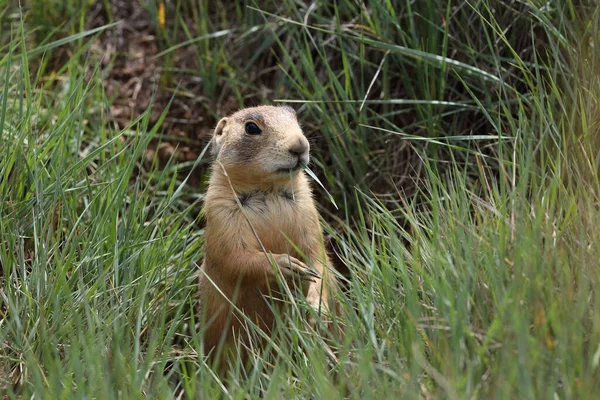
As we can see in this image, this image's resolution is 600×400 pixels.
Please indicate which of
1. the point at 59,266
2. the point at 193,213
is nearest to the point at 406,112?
the point at 193,213

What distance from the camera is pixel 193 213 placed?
18.8 ft

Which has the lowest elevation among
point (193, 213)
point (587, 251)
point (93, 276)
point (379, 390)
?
point (193, 213)

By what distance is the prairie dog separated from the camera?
4.07m

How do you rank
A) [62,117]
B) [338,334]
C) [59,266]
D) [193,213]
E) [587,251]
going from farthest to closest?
[193,213] → [62,117] → [59,266] → [338,334] → [587,251]

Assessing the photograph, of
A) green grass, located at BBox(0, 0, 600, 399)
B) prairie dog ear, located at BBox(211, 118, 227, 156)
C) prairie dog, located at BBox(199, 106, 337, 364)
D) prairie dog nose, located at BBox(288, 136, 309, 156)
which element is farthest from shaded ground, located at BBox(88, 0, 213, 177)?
prairie dog nose, located at BBox(288, 136, 309, 156)

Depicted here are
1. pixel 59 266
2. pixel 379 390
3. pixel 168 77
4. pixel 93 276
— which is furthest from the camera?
pixel 168 77

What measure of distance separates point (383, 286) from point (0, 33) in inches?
144

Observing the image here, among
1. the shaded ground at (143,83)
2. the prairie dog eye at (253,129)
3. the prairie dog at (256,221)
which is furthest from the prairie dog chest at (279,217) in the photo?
the shaded ground at (143,83)

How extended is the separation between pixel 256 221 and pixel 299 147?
1.39 feet

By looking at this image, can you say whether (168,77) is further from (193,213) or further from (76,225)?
(76,225)

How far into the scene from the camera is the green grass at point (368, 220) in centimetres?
281

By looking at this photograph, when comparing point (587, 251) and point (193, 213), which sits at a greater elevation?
point (587, 251)

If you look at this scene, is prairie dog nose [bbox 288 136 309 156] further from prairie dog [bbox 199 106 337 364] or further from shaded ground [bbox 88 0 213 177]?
shaded ground [bbox 88 0 213 177]

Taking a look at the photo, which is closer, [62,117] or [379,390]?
[379,390]
